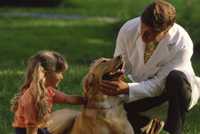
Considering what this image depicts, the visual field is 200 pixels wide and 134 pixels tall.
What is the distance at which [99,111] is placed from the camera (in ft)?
26.0

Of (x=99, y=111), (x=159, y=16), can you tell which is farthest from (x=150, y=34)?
(x=99, y=111)

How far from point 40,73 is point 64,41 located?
12388 mm

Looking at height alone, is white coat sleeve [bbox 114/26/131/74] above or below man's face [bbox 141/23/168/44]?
below

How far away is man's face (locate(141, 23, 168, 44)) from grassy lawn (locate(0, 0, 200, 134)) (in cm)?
151

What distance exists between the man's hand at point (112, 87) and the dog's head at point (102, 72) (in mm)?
41

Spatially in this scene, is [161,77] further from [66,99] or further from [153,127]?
A: [66,99]

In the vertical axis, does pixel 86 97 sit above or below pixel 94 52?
above

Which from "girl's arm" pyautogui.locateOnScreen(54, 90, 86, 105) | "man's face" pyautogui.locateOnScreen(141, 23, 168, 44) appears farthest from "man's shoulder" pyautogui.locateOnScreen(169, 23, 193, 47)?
"girl's arm" pyautogui.locateOnScreen(54, 90, 86, 105)

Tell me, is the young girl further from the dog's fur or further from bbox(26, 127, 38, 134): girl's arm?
the dog's fur

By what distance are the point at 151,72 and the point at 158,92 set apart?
0.20m

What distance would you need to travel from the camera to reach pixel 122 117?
26.2ft

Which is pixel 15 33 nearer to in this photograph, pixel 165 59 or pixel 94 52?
pixel 94 52

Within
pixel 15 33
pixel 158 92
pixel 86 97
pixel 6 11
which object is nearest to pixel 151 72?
pixel 158 92

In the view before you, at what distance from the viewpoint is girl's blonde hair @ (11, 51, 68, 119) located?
735cm
